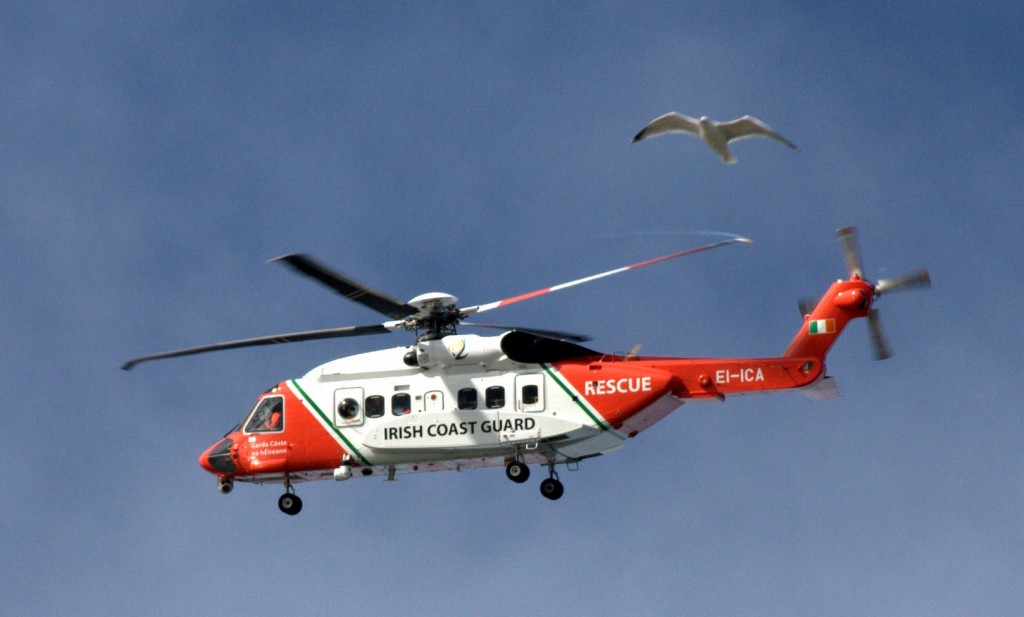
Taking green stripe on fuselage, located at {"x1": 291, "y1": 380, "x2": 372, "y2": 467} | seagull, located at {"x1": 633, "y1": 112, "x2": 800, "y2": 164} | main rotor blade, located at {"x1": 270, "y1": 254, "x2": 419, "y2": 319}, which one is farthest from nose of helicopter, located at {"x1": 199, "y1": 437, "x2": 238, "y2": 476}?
seagull, located at {"x1": 633, "y1": 112, "x2": 800, "y2": 164}

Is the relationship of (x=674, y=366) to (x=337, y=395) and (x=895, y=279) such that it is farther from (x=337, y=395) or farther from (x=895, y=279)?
(x=337, y=395)

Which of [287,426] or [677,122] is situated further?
[287,426]

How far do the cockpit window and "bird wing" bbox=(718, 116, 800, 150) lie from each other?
10737 millimetres

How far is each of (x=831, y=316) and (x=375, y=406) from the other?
9.09 metres

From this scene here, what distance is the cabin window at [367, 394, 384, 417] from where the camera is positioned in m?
37.7

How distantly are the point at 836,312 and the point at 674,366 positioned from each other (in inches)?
127

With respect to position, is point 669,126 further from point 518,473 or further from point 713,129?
point 518,473

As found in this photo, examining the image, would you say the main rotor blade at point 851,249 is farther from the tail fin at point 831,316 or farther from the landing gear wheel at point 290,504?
the landing gear wheel at point 290,504

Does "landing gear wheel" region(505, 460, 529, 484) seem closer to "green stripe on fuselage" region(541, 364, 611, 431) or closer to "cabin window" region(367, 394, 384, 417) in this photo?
"green stripe on fuselage" region(541, 364, 611, 431)

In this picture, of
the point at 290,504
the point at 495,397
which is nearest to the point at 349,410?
the point at 290,504

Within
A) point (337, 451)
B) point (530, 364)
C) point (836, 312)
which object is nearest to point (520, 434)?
point (530, 364)

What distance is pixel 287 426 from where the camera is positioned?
38.7 m

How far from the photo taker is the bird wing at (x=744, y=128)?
34.7m

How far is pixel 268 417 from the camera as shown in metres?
39.1
